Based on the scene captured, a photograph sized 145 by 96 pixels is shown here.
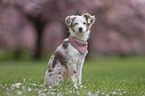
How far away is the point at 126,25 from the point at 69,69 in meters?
16.7

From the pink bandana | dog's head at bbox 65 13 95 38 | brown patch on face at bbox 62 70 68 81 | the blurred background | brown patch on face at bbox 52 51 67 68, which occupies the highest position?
the blurred background

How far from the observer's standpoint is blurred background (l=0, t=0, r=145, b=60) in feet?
55.9

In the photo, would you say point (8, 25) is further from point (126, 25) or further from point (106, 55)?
point (106, 55)

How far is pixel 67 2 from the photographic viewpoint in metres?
16.4

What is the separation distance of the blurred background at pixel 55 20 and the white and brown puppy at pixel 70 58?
9.15 meters

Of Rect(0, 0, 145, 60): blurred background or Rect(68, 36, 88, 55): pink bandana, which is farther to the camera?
Rect(0, 0, 145, 60): blurred background

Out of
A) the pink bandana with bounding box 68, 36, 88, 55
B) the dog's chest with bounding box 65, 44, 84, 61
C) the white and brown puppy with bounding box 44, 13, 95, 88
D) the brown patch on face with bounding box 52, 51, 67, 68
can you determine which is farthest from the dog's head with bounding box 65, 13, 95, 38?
the brown patch on face with bounding box 52, 51, 67, 68

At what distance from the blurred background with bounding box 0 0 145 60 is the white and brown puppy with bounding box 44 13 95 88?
360 inches

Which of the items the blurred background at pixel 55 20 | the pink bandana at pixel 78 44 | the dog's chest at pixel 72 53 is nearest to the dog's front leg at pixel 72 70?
the dog's chest at pixel 72 53

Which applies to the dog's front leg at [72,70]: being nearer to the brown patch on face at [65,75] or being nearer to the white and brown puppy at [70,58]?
the white and brown puppy at [70,58]

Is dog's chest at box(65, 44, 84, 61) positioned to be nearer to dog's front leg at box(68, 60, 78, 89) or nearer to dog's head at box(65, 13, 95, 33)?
dog's front leg at box(68, 60, 78, 89)

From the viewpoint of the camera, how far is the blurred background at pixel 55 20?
17.0 m

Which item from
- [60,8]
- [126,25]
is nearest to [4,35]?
[60,8]

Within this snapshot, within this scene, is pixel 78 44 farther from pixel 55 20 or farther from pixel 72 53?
pixel 55 20
